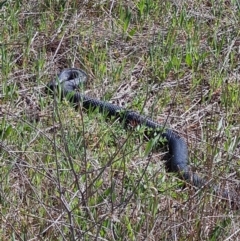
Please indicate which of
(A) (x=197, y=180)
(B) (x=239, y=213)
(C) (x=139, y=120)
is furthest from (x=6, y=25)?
(B) (x=239, y=213)

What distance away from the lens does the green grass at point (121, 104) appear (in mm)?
3252

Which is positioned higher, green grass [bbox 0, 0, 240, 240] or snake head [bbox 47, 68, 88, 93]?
green grass [bbox 0, 0, 240, 240]

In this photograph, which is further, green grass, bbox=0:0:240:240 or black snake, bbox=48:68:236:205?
black snake, bbox=48:68:236:205

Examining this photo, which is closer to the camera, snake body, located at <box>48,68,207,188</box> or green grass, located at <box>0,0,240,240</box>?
green grass, located at <box>0,0,240,240</box>

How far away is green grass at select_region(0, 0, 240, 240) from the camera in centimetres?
325

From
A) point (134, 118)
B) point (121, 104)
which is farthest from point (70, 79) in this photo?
point (134, 118)

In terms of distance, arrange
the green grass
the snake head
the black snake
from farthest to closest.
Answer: the snake head, the black snake, the green grass

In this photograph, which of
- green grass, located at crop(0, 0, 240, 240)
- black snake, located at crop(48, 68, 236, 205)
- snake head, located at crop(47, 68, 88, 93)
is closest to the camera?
green grass, located at crop(0, 0, 240, 240)

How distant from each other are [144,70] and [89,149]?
3.74 feet

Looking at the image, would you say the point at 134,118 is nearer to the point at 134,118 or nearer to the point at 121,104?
the point at 134,118

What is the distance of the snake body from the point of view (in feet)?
13.2

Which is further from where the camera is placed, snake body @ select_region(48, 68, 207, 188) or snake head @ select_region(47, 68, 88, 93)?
snake head @ select_region(47, 68, 88, 93)

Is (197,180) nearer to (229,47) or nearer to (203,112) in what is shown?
(203,112)

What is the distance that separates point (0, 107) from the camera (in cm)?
454
